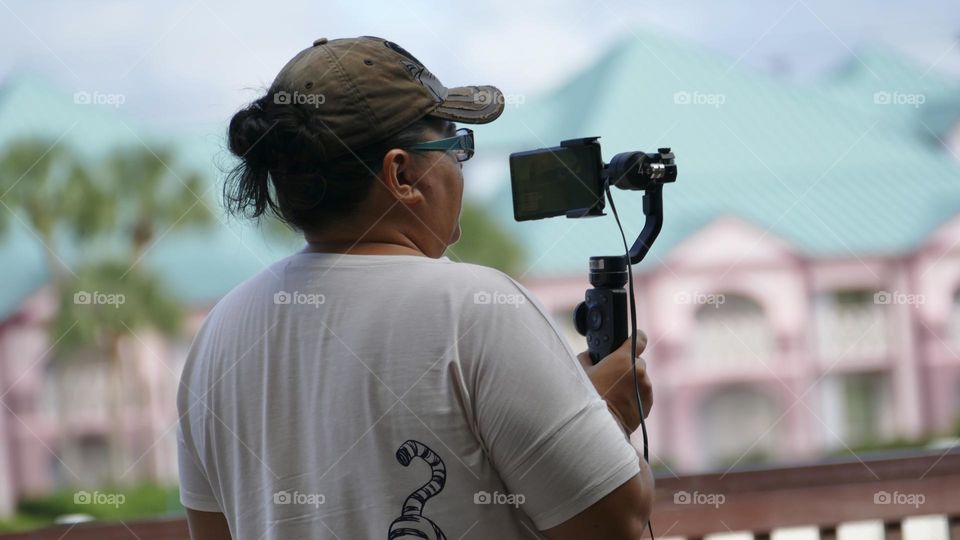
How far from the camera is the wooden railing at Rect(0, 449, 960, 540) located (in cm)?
179

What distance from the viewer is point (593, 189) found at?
116 centimetres

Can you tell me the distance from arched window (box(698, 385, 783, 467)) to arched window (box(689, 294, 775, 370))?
2.15 ft

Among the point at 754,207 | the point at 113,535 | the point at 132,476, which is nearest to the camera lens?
the point at 113,535

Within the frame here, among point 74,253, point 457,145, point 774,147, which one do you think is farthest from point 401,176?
point 774,147

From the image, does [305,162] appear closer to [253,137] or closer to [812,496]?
[253,137]

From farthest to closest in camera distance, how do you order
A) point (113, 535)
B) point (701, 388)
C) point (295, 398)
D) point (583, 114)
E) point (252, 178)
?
point (583, 114)
point (701, 388)
point (113, 535)
point (252, 178)
point (295, 398)

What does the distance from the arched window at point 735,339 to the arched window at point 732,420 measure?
0.66 m

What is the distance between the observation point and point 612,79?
25.5 metres

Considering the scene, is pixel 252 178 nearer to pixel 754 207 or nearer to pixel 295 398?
pixel 295 398

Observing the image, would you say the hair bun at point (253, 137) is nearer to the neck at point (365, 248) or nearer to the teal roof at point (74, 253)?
the neck at point (365, 248)

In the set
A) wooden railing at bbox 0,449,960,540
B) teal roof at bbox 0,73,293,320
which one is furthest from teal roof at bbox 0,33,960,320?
wooden railing at bbox 0,449,960,540

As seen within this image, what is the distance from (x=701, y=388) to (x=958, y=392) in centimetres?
518

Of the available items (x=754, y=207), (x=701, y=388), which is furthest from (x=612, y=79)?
(x=701, y=388)

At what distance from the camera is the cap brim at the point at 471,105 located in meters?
1.02
